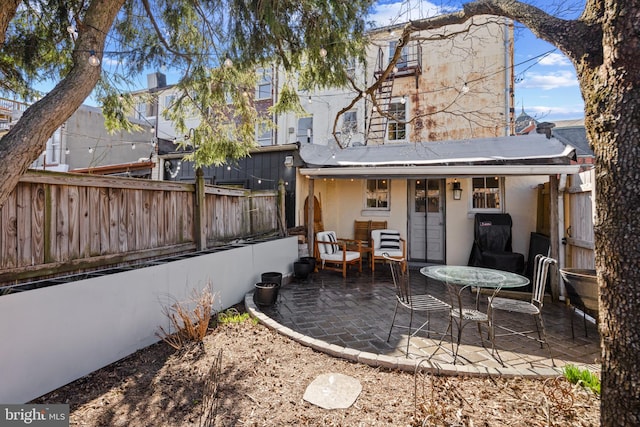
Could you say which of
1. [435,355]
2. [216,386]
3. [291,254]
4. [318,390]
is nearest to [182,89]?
[291,254]

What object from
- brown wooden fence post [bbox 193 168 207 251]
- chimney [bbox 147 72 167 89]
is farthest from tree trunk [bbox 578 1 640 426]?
chimney [bbox 147 72 167 89]

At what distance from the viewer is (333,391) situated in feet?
8.54

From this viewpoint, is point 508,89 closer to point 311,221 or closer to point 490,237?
point 490,237

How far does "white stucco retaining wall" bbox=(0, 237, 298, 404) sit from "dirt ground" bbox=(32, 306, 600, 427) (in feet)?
0.57

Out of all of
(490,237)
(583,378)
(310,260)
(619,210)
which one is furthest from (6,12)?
(490,237)

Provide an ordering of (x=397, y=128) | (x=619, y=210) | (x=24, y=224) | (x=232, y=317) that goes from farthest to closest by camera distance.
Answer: (x=397, y=128)
(x=232, y=317)
(x=24, y=224)
(x=619, y=210)

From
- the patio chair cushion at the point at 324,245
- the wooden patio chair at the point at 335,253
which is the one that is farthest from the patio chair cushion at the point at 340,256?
the patio chair cushion at the point at 324,245

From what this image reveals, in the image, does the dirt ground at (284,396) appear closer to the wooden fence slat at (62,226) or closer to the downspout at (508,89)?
the wooden fence slat at (62,226)

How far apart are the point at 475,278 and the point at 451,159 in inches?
124

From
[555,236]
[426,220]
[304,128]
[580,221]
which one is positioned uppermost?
[304,128]

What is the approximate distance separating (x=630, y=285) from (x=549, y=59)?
3.65m

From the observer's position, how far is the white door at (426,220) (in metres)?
7.79

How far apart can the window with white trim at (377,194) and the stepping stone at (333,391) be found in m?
5.95

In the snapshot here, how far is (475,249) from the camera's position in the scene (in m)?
6.94
